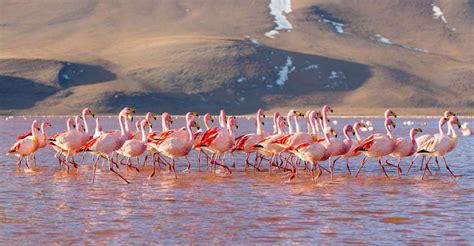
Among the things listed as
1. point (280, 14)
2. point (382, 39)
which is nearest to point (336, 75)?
point (382, 39)

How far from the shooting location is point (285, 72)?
128500 mm

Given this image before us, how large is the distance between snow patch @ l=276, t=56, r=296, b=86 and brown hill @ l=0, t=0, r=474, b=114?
11.6 inches

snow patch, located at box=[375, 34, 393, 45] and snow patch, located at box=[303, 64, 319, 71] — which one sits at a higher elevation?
snow patch, located at box=[375, 34, 393, 45]

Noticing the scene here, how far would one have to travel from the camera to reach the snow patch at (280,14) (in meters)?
158

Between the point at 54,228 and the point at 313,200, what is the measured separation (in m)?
5.62

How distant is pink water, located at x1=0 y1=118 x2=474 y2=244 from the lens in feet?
42.4

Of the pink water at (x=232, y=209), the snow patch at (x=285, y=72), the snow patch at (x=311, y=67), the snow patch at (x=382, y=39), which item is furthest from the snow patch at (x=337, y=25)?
the pink water at (x=232, y=209)

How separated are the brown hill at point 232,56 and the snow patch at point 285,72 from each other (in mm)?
295

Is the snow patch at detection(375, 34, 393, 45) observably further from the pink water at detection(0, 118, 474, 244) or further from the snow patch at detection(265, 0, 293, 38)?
the pink water at detection(0, 118, 474, 244)

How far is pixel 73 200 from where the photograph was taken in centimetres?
1675

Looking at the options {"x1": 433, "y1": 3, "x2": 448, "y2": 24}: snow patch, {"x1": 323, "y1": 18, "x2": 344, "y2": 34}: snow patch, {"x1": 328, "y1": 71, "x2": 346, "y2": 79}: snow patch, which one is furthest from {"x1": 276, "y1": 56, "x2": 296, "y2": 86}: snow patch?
{"x1": 433, "y1": 3, "x2": 448, "y2": 24}: snow patch

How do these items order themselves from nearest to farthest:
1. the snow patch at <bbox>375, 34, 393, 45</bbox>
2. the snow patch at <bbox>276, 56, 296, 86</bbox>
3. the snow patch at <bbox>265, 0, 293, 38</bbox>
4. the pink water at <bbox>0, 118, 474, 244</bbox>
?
1. the pink water at <bbox>0, 118, 474, 244</bbox>
2. the snow patch at <bbox>276, 56, 296, 86</bbox>
3. the snow patch at <bbox>375, 34, 393, 45</bbox>
4. the snow patch at <bbox>265, 0, 293, 38</bbox>

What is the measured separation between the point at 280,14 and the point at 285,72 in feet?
154

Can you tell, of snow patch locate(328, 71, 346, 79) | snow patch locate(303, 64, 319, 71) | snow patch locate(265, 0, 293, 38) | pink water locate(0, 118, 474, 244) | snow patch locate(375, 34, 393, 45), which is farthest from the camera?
snow patch locate(265, 0, 293, 38)
